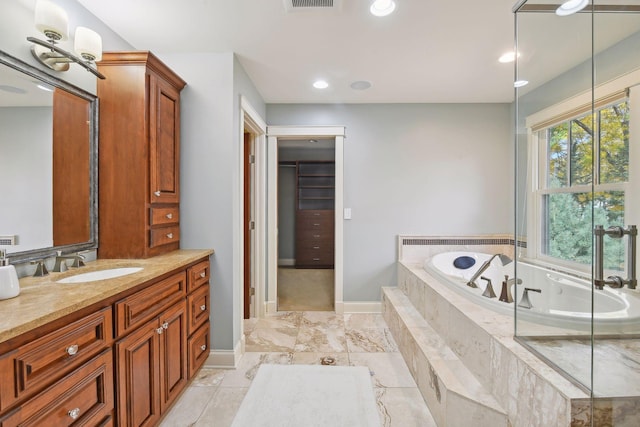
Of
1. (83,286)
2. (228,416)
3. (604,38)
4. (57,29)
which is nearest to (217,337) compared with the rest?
(228,416)

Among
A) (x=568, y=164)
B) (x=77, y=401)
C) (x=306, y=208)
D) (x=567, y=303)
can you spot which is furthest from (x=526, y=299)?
(x=306, y=208)

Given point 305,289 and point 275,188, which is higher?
point 275,188

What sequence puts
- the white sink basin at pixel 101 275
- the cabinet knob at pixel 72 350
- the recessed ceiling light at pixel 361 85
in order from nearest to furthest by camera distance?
1. the cabinet knob at pixel 72 350
2. the white sink basin at pixel 101 275
3. the recessed ceiling light at pixel 361 85

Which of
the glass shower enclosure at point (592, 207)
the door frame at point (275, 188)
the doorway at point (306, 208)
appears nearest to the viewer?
the glass shower enclosure at point (592, 207)

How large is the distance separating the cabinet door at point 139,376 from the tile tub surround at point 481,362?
4.94 feet

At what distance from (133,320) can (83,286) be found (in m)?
0.26

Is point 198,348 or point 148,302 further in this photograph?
point 198,348

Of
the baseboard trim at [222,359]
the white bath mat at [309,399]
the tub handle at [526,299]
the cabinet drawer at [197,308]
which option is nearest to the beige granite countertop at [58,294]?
the cabinet drawer at [197,308]

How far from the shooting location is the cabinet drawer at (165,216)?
191 cm

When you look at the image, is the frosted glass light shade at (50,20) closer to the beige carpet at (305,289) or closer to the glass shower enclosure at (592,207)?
the glass shower enclosure at (592,207)

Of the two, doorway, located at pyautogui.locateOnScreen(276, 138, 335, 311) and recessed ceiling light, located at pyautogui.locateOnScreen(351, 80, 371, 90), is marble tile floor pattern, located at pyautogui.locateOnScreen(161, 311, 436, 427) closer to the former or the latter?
doorway, located at pyautogui.locateOnScreen(276, 138, 335, 311)

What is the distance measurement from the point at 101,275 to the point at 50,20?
4.11ft

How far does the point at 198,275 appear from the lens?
6.61 ft

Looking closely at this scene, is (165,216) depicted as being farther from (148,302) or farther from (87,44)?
(87,44)
